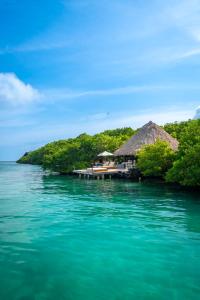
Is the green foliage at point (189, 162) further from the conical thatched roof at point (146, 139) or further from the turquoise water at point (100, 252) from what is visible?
the conical thatched roof at point (146, 139)

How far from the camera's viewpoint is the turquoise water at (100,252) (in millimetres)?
6539

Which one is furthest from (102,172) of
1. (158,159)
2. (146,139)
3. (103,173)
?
(158,159)

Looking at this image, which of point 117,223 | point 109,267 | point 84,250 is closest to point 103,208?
point 117,223

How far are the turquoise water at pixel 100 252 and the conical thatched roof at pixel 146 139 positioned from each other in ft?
52.1

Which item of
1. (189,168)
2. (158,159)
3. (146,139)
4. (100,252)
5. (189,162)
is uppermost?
(146,139)

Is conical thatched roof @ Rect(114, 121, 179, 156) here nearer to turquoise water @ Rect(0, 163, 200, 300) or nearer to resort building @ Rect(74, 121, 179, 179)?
resort building @ Rect(74, 121, 179, 179)

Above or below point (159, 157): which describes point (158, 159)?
below

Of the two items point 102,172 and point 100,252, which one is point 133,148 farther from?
point 100,252

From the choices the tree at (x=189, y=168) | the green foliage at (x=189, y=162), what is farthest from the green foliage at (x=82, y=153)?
the tree at (x=189, y=168)

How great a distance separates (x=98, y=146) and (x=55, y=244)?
30.6m

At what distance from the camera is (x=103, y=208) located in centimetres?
1560

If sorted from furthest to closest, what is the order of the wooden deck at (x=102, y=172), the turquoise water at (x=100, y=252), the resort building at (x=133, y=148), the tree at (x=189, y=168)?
the wooden deck at (x=102, y=172), the resort building at (x=133, y=148), the tree at (x=189, y=168), the turquoise water at (x=100, y=252)

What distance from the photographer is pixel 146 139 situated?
3244 cm

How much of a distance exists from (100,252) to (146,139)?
24.3 m
